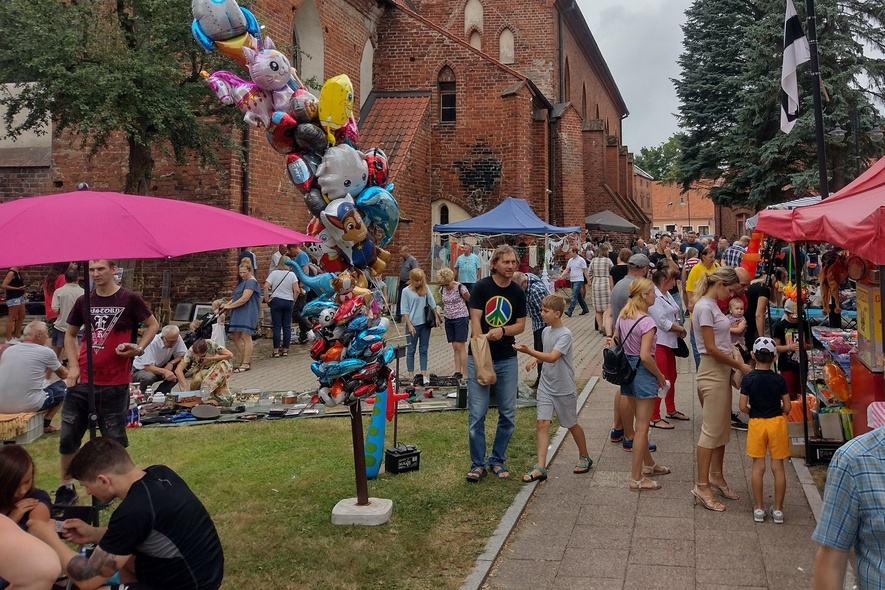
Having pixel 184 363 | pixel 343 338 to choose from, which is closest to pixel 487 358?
pixel 343 338

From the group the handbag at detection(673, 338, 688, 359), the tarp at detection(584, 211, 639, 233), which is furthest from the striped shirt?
the tarp at detection(584, 211, 639, 233)

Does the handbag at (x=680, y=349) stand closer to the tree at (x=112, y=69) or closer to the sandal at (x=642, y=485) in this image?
the sandal at (x=642, y=485)

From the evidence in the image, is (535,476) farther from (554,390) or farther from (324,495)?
(324,495)

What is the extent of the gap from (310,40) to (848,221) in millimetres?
17027

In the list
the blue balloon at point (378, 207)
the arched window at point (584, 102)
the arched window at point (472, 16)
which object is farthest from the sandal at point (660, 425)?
the arched window at point (584, 102)

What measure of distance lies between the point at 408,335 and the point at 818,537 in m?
9.05

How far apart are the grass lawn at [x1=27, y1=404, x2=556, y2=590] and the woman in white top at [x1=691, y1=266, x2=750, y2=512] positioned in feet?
5.18

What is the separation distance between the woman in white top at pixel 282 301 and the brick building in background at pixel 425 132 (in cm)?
200

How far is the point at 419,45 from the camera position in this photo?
2384 centimetres

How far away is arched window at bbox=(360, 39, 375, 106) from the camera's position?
22936mm

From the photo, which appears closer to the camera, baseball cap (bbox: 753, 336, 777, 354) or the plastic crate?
baseball cap (bbox: 753, 336, 777, 354)

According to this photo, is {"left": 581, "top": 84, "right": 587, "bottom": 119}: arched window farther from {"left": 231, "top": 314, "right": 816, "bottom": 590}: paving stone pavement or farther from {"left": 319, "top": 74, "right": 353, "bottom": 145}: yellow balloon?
{"left": 319, "top": 74, "right": 353, "bottom": 145}: yellow balloon

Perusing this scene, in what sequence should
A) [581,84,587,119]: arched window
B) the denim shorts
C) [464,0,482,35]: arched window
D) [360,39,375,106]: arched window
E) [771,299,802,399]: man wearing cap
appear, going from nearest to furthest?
1. the denim shorts
2. [771,299,802,399]: man wearing cap
3. [360,39,375,106]: arched window
4. [464,0,482,35]: arched window
5. [581,84,587,119]: arched window

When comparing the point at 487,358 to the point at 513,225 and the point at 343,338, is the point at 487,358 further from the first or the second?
the point at 513,225
